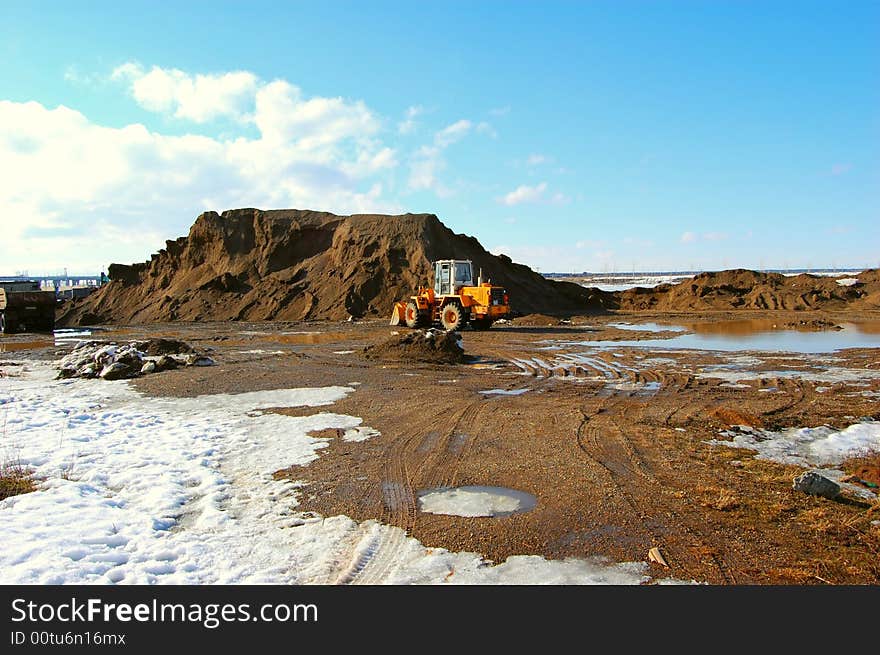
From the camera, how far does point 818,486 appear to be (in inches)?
212

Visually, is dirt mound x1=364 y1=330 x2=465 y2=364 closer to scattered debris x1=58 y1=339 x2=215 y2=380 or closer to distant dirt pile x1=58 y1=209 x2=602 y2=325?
scattered debris x1=58 y1=339 x2=215 y2=380

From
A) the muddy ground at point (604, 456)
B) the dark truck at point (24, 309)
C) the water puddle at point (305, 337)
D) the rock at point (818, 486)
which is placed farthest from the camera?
the dark truck at point (24, 309)

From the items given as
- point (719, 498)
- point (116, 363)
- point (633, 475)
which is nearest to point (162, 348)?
point (116, 363)

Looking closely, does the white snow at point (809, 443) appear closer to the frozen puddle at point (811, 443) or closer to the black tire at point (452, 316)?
the frozen puddle at point (811, 443)

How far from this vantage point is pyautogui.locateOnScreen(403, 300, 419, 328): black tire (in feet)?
85.8

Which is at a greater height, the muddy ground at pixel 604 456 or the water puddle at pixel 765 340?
the water puddle at pixel 765 340

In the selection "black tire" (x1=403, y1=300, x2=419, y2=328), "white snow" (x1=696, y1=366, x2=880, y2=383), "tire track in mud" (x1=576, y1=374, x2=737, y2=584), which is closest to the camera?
"tire track in mud" (x1=576, y1=374, x2=737, y2=584)

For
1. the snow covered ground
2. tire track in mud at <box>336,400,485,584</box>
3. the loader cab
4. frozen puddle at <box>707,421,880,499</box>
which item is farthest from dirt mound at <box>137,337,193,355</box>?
frozen puddle at <box>707,421,880,499</box>

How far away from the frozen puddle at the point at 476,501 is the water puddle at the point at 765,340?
14689 millimetres

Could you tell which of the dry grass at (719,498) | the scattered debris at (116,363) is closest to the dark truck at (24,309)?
the scattered debris at (116,363)

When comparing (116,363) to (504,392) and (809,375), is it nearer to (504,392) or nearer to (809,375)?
(504,392)

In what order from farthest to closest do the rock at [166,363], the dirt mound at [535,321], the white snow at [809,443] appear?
the dirt mound at [535,321], the rock at [166,363], the white snow at [809,443]

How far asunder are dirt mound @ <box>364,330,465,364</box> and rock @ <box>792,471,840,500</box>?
11.0 meters

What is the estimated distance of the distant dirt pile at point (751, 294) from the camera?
38.9m
